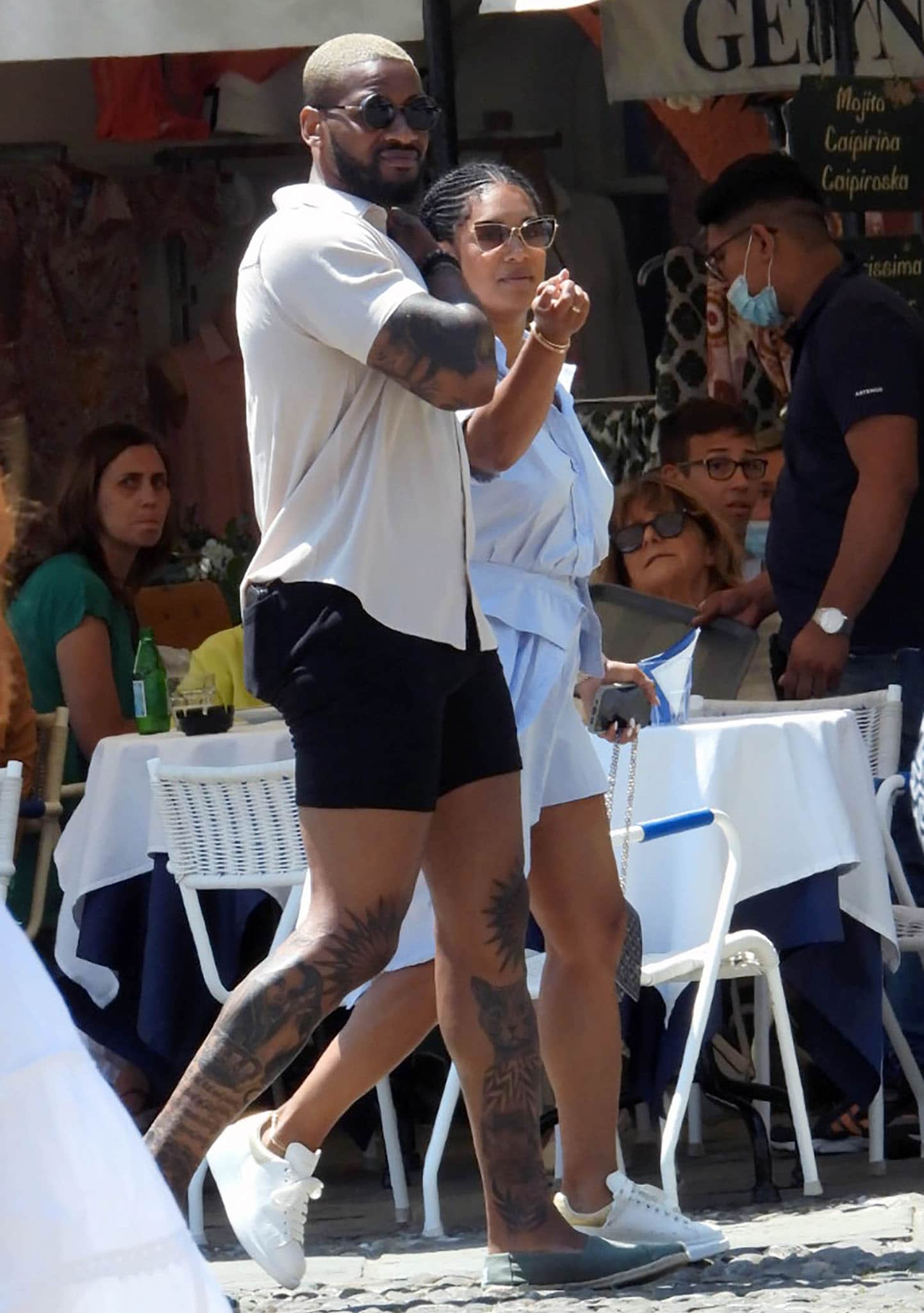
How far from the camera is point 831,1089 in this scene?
5.66 m

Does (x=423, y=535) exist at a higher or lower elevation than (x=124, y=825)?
higher

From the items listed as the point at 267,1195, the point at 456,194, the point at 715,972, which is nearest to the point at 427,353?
the point at 456,194

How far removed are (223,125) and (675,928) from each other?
4015 mm

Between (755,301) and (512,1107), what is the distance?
281 cm

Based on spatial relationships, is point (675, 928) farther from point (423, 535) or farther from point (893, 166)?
point (893, 166)

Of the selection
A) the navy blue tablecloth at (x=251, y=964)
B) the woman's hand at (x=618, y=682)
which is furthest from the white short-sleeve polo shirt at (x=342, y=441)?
the navy blue tablecloth at (x=251, y=964)

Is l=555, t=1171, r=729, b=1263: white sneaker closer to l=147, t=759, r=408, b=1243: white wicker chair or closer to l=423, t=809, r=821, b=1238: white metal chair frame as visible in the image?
l=423, t=809, r=821, b=1238: white metal chair frame

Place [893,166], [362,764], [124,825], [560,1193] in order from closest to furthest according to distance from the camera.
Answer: [362,764] < [560,1193] < [124,825] < [893,166]

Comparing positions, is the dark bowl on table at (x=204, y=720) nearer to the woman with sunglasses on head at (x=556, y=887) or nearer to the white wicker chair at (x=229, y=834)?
the white wicker chair at (x=229, y=834)

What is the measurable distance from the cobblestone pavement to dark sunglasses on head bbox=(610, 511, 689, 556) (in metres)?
1.57

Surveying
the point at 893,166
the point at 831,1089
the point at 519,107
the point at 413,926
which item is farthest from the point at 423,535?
the point at 519,107

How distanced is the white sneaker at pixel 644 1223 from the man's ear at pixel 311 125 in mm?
1687

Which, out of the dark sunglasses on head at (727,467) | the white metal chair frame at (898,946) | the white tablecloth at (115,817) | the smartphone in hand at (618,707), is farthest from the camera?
the dark sunglasses on head at (727,467)

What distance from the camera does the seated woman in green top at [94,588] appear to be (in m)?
6.07
